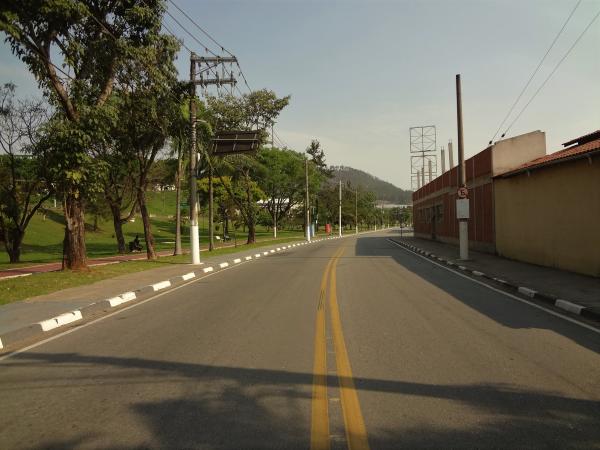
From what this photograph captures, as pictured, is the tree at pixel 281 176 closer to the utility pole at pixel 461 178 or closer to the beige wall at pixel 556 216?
the utility pole at pixel 461 178

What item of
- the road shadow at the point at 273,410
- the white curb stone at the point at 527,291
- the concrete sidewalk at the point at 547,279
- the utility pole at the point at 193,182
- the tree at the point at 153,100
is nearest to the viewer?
the road shadow at the point at 273,410

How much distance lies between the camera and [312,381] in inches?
209

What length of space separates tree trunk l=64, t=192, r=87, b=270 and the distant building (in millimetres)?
14131

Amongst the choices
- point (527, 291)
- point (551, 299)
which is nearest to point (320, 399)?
point (551, 299)

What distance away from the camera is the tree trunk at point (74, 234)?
16484 millimetres

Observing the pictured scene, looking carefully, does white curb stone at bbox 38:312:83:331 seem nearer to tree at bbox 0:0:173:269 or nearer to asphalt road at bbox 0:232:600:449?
asphalt road at bbox 0:232:600:449

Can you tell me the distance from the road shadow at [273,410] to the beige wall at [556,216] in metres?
10.2

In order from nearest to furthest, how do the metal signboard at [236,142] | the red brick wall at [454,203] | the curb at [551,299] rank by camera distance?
the curb at [551,299], the red brick wall at [454,203], the metal signboard at [236,142]

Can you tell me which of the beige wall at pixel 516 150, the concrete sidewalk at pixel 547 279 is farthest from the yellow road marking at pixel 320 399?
the beige wall at pixel 516 150

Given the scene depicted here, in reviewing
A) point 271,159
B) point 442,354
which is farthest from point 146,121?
point 271,159

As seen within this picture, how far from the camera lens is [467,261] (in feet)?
65.0

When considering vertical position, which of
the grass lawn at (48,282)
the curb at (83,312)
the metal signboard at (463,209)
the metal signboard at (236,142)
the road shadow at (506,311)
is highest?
the metal signboard at (236,142)

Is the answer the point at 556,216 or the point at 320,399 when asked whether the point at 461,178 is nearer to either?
the point at 556,216

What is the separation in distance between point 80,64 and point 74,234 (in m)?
5.23
